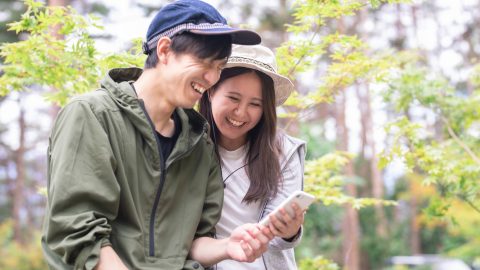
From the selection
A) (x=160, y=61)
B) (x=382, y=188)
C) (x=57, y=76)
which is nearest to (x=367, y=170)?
(x=382, y=188)

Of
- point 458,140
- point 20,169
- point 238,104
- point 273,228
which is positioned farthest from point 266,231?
point 20,169

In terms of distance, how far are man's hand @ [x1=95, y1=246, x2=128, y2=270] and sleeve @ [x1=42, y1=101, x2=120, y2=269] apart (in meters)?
0.02

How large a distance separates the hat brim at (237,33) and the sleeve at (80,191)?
411 mm

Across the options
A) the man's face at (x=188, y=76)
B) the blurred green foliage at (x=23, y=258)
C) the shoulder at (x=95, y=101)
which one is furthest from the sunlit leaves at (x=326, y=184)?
the blurred green foliage at (x=23, y=258)

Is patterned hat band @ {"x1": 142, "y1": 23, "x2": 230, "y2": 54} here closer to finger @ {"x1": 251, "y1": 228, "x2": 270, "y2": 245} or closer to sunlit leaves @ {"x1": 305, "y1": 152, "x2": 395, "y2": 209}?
finger @ {"x1": 251, "y1": 228, "x2": 270, "y2": 245}

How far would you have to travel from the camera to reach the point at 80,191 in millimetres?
1533

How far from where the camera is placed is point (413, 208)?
54.4ft

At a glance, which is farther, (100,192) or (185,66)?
(185,66)

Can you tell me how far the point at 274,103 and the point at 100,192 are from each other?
93 centimetres

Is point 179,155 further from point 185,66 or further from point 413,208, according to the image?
point 413,208

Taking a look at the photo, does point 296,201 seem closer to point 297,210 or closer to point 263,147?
point 297,210

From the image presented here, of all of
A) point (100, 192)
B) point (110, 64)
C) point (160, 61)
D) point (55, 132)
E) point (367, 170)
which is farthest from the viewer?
point (367, 170)

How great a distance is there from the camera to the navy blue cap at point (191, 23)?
1.76m

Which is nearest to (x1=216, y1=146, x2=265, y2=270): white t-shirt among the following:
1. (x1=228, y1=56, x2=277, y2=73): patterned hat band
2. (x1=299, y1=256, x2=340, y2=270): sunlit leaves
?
(x1=228, y1=56, x2=277, y2=73): patterned hat band
